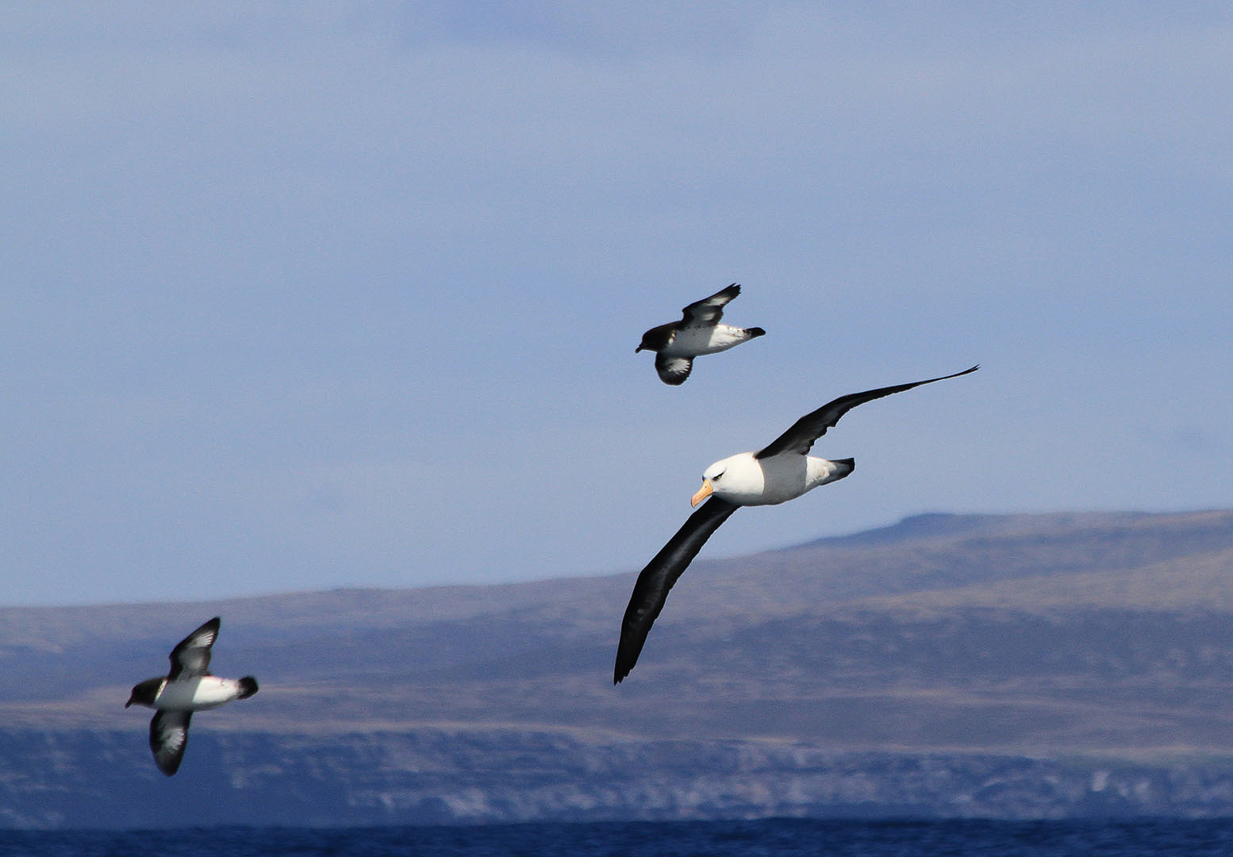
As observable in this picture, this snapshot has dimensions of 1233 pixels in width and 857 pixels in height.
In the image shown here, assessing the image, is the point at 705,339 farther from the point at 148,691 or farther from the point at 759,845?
the point at 759,845

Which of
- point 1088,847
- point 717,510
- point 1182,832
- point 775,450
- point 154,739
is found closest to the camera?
point 775,450

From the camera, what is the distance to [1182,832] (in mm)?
160875

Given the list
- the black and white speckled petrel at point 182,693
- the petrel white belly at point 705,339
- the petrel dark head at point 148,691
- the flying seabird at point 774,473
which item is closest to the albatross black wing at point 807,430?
the flying seabird at point 774,473

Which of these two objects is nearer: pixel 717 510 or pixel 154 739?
pixel 717 510

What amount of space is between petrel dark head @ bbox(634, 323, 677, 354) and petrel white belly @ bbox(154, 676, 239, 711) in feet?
27.0

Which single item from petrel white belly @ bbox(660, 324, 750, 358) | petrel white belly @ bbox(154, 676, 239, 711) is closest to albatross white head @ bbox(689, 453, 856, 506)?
petrel white belly @ bbox(660, 324, 750, 358)

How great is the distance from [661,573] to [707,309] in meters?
7.27

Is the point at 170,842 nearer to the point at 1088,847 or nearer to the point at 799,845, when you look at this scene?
the point at 799,845

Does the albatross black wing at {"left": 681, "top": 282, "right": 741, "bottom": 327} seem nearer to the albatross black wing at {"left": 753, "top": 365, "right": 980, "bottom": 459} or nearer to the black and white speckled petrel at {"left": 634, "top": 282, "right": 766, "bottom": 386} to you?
the black and white speckled petrel at {"left": 634, "top": 282, "right": 766, "bottom": 386}

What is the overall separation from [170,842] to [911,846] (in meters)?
67.9

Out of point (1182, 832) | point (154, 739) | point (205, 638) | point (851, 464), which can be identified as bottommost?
point (1182, 832)

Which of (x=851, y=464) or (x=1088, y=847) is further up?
(x=851, y=464)

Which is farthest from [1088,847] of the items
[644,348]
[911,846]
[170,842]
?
[644,348]

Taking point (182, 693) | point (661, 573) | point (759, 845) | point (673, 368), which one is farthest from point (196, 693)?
point (759, 845)
